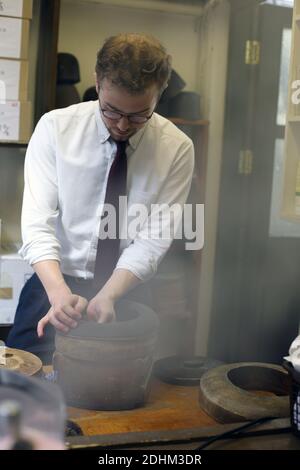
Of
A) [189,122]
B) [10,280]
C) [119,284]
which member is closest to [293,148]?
[119,284]

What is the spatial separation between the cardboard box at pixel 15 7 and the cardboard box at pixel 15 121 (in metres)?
0.37

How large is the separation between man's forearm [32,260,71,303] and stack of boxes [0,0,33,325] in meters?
1.04

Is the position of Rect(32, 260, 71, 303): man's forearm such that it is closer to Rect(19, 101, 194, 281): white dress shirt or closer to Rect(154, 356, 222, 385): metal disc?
Rect(19, 101, 194, 281): white dress shirt

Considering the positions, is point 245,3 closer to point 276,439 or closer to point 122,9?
point 122,9

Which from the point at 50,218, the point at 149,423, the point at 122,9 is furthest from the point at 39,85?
the point at 149,423

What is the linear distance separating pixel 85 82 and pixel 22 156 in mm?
504

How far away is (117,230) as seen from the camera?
1.72m

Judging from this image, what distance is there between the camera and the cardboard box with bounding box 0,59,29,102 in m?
2.34

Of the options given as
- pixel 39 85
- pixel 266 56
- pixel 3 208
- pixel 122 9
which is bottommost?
pixel 3 208

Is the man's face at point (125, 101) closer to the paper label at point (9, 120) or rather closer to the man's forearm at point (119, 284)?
the man's forearm at point (119, 284)

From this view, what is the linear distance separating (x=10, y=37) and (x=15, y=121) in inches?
13.9

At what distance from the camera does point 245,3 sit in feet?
9.08

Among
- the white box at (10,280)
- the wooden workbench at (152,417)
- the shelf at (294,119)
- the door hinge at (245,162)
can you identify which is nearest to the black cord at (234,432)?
the wooden workbench at (152,417)

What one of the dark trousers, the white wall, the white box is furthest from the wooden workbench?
the white wall
